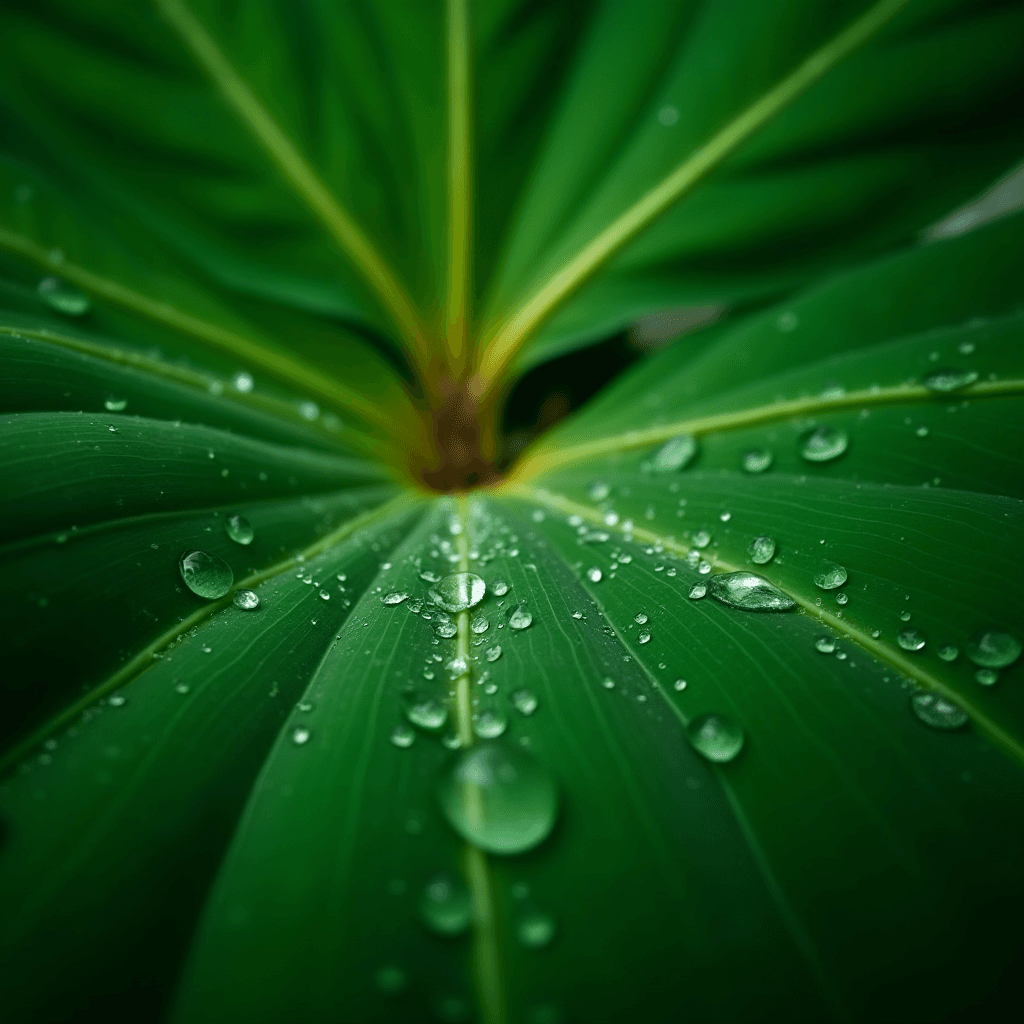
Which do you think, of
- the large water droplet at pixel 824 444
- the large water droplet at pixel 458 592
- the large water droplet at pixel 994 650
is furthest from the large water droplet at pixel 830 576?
the large water droplet at pixel 458 592

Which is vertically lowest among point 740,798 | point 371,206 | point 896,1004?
point 896,1004

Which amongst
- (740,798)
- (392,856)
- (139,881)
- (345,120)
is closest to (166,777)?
(139,881)

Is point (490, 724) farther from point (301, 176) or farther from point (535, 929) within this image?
point (301, 176)

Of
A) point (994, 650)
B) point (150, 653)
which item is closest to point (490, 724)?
point (150, 653)

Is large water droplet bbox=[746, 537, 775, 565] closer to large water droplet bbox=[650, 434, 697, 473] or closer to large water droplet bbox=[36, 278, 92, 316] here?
large water droplet bbox=[650, 434, 697, 473]

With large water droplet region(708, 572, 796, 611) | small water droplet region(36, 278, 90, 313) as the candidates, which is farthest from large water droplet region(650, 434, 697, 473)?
small water droplet region(36, 278, 90, 313)

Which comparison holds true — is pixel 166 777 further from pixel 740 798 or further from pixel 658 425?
pixel 658 425
